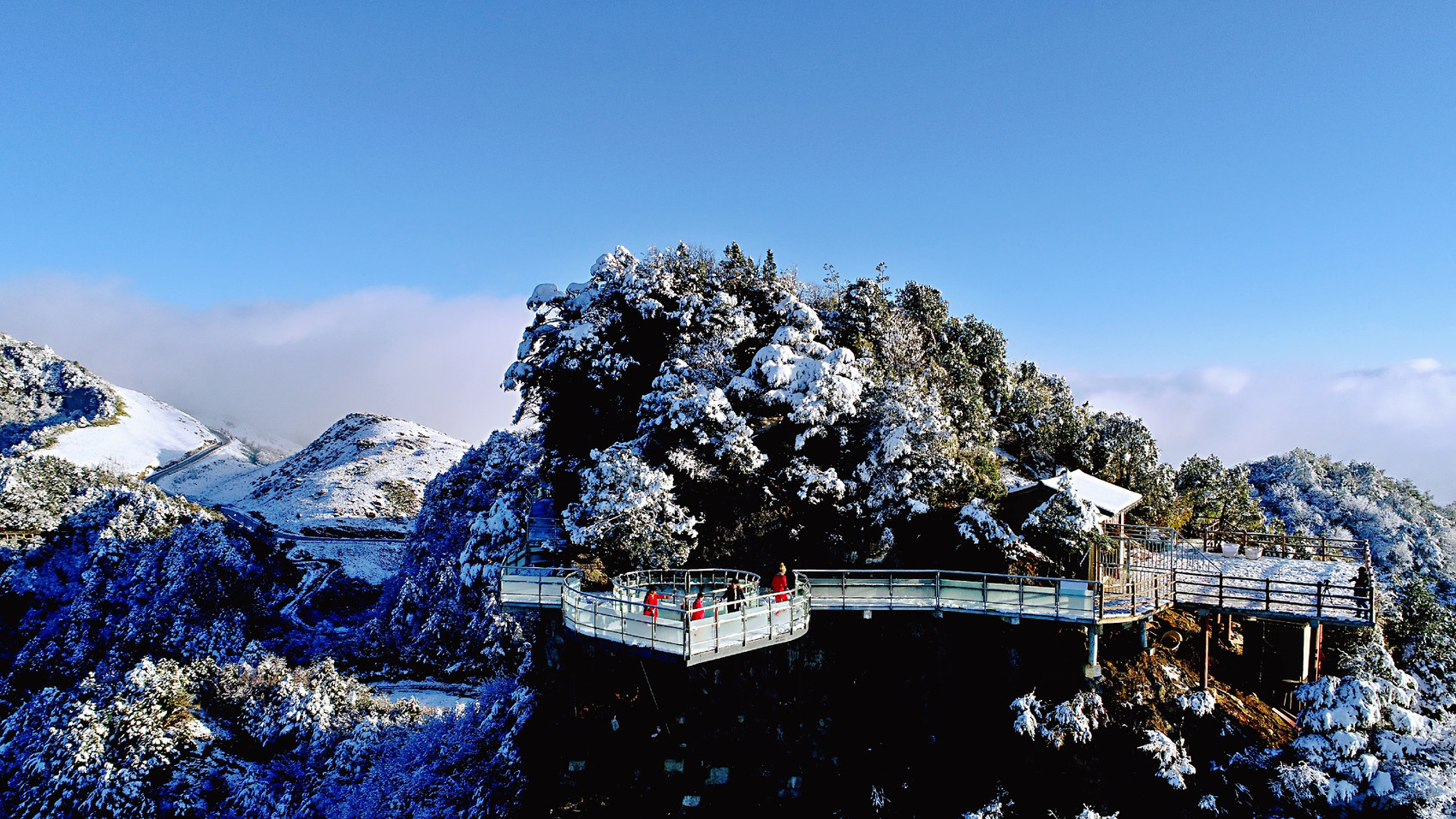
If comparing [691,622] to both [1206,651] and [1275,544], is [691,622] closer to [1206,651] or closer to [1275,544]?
[1206,651]

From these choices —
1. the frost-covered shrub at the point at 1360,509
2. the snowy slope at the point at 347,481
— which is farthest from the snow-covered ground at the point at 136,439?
the frost-covered shrub at the point at 1360,509

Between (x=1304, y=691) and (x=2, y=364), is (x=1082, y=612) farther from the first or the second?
(x=2, y=364)

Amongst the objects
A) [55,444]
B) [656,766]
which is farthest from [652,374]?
[55,444]

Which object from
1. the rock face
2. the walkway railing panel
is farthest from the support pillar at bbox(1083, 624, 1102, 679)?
the rock face

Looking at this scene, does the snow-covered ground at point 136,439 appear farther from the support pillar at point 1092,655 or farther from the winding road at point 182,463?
the support pillar at point 1092,655

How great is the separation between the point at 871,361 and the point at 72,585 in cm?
4383

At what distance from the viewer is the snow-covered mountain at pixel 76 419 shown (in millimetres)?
68875

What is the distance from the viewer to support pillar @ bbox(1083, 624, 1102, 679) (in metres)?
20.6

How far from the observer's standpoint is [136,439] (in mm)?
78562

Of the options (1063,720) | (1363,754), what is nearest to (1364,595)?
(1363,754)

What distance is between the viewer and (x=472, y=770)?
83.3ft

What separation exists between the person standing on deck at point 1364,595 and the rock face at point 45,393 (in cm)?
9503

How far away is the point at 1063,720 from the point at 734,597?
1037 centimetres

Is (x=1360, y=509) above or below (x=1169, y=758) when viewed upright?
above
